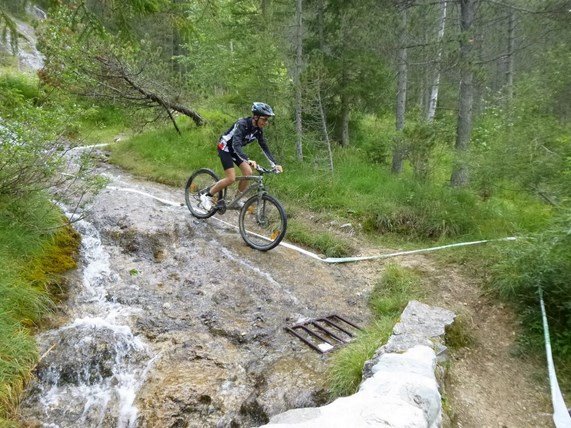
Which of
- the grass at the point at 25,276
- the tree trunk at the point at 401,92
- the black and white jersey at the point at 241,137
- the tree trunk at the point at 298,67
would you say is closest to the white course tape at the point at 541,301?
the black and white jersey at the point at 241,137

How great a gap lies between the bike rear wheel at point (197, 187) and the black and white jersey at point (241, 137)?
3.38ft

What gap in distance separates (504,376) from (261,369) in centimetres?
253

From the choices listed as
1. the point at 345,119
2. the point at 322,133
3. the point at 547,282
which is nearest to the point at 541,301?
the point at 547,282

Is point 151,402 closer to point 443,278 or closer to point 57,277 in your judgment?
point 57,277

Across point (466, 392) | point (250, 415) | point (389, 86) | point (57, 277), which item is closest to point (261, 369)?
point (250, 415)

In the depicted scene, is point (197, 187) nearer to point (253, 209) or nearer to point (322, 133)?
point (253, 209)

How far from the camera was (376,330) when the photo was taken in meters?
4.71

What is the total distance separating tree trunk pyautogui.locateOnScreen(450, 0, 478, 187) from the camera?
8.65m

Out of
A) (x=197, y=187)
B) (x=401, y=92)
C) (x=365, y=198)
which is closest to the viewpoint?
(x=197, y=187)

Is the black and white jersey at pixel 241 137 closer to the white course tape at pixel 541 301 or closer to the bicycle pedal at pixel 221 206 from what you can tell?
the bicycle pedal at pixel 221 206

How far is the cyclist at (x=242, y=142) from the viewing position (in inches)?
275

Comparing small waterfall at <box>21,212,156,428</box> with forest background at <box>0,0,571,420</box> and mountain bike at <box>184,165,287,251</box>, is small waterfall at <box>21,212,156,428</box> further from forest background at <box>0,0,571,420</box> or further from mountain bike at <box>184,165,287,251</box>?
mountain bike at <box>184,165,287,251</box>

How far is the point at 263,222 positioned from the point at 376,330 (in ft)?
10.8

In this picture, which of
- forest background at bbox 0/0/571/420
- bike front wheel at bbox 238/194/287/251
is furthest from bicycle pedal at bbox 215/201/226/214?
forest background at bbox 0/0/571/420
